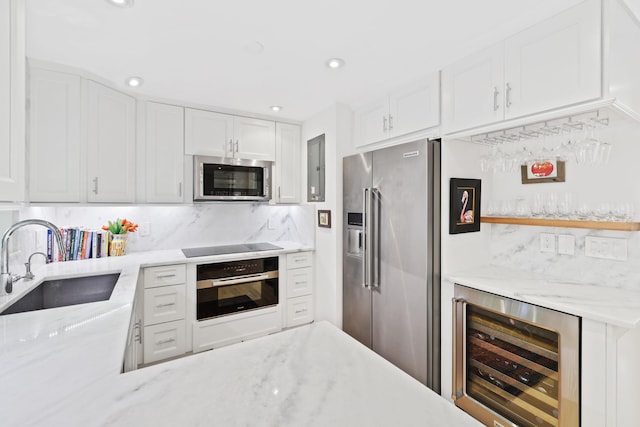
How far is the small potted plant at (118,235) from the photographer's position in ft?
8.71

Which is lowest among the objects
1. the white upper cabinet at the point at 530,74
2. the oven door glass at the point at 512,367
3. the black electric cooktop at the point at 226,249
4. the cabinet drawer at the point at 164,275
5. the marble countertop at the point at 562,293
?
the oven door glass at the point at 512,367

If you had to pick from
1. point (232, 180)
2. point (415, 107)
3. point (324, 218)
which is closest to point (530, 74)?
→ point (415, 107)

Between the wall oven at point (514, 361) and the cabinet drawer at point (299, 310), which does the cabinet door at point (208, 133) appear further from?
the wall oven at point (514, 361)

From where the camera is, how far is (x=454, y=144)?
6.73ft

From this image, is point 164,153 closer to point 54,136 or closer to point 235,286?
point 54,136

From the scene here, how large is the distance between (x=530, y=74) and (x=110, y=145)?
9.88 ft

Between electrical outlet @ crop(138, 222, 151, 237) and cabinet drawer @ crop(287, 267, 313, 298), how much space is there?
149 cm

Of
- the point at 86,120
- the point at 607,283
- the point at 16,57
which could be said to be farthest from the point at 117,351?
the point at 607,283

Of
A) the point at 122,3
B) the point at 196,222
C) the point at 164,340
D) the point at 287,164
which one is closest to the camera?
the point at 122,3

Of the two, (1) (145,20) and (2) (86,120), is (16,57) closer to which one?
(1) (145,20)

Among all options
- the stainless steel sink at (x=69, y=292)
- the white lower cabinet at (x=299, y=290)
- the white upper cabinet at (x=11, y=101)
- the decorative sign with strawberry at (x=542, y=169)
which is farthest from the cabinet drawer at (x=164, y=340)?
the decorative sign with strawberry at (x=542, y=169)

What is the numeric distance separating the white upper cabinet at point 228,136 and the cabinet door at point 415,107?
4.70ft

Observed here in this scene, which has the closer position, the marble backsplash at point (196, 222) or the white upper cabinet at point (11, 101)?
the white upper cabinet at point (11, 101)

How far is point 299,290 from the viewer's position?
3.17m
